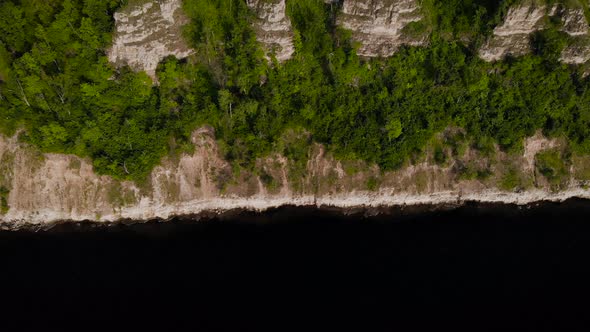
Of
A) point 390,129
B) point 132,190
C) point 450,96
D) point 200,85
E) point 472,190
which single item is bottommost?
point 472,190

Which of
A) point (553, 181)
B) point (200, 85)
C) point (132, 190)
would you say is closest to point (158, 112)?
point (200, 85)

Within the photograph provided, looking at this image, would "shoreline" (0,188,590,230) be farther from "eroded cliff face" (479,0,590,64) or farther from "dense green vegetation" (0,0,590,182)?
"eroded cliff face" (479,0,590,64)

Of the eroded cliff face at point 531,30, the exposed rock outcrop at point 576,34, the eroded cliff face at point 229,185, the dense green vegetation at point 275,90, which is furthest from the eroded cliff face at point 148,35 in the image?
the exposed rock outcrop at point 576,34

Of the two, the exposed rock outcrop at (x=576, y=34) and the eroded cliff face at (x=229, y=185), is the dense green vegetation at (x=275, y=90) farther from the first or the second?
the eroded cliff face at (x=229, y=185)

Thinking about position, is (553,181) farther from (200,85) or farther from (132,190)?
(132,190)

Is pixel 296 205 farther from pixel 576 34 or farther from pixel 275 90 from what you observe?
pixel 576 34

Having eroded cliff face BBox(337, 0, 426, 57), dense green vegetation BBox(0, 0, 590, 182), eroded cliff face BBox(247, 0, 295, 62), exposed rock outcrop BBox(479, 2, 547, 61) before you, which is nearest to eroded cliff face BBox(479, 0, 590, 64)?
exposed rock outcrop BBox(479, 2, 547, 61)

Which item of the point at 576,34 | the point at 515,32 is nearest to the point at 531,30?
the point at 515,32
